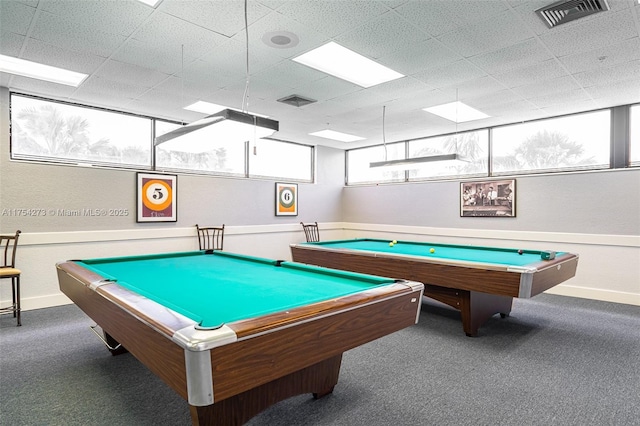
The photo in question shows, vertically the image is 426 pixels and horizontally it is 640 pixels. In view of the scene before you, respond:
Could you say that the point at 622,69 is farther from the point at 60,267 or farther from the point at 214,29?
the point at 60,267

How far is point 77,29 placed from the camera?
282 cm

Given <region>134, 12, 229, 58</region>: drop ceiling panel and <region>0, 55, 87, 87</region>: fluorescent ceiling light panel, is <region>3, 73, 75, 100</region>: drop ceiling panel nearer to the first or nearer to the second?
<region>0, 55, 87, 87</region>: fluorescent ceiling light panel

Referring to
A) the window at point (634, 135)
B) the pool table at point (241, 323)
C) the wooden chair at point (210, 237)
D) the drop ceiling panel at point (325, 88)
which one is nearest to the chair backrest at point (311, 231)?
the wooden chair at point (210, 237)

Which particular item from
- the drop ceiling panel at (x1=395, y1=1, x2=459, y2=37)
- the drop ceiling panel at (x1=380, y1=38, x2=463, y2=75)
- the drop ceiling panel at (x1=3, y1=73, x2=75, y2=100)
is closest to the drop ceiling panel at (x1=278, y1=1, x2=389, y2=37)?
the drop ceiling panel at (x1=395, y1=1, x2=459, y2=37)

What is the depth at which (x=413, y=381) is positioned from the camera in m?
2.50

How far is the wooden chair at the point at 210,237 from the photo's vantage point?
18.9ft

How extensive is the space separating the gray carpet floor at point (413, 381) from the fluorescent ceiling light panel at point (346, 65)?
2649 millimetres

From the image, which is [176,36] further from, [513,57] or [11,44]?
[513,57]

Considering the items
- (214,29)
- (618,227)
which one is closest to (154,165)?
(214,29)

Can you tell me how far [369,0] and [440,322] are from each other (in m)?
3.11

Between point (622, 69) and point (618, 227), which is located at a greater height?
point (622, 69)

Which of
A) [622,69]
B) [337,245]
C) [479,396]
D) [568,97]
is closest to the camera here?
[479,396]

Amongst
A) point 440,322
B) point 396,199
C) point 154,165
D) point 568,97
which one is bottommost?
point 440,322

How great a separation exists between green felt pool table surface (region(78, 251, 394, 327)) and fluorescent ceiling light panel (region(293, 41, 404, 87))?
76.5 inches
